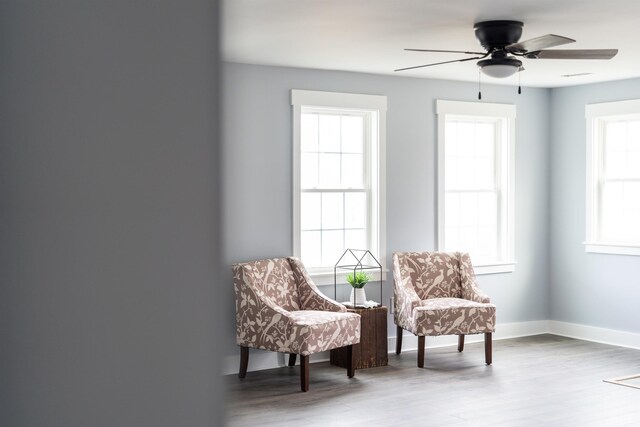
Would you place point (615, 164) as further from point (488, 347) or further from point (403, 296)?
point (403, 296)

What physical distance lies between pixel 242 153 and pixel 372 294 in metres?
1.73

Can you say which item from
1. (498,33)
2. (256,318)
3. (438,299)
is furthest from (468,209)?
(498,33)

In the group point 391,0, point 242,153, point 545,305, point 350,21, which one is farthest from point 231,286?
point 545,305

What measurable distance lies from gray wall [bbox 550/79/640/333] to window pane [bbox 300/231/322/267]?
275 cm

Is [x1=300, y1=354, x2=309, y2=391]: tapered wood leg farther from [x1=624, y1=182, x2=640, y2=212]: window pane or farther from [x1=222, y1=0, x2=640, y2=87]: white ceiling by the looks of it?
[x1=624, y1=182, x2=640, y2=212]: window pane

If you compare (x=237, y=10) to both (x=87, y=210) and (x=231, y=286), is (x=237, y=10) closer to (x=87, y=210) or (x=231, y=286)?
(x=231, y=286)

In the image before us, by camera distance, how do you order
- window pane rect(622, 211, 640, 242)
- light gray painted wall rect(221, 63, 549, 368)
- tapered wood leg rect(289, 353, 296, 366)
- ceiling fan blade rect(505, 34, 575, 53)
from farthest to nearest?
window pane rect(622, 211, 640, 242) < tapered wood leg rect(289, 353, 296, 366) < light gray painted wall rect(221, 63, 549, 368) < ceiling fan blade rect(505, 34, 575, 53)

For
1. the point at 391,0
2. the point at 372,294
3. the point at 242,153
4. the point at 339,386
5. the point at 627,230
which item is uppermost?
the point at 391,0

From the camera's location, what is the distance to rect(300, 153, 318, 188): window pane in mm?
6367

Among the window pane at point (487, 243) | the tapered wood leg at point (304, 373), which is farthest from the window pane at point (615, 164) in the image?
the tapered wood leg at point (304, 373)

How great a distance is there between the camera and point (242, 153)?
5949mm

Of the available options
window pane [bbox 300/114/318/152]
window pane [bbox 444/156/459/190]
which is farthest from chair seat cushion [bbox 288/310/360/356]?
window pane [bbox 444/156/459/190]

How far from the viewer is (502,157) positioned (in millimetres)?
7484

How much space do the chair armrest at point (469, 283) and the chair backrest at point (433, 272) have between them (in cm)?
5
